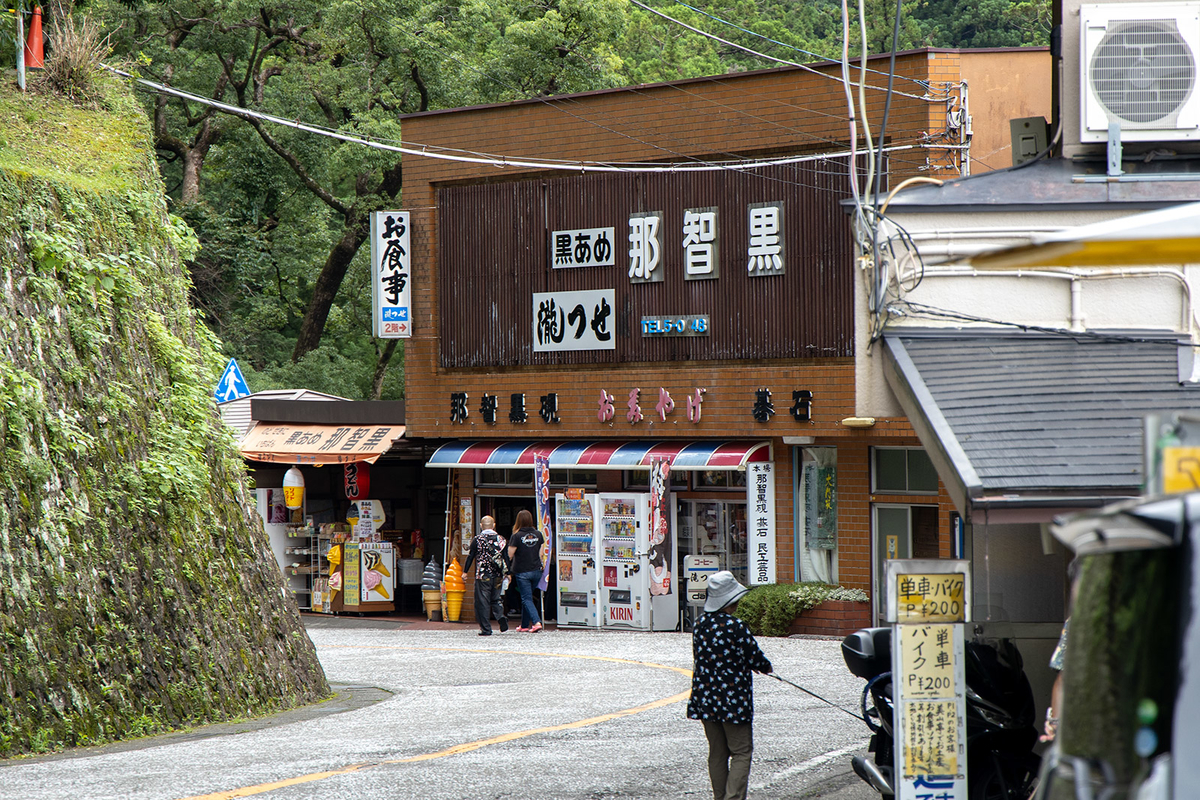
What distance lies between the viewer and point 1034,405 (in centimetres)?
798

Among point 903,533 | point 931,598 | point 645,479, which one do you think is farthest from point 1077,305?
point 645,479

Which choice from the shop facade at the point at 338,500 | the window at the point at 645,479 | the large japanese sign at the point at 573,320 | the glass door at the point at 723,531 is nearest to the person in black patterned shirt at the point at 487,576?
the window at the point at 645,479

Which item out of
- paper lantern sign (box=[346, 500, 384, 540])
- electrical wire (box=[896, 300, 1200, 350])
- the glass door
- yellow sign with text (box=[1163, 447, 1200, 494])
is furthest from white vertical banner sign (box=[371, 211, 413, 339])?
yellow sign with text (box=[1163, 447, 1200, 494])

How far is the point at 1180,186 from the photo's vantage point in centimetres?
923

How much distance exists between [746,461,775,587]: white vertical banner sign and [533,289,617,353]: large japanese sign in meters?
3.17

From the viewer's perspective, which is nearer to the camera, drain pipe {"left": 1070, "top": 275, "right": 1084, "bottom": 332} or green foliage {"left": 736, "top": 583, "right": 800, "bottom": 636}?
drain pipe {"left": 1070, "top": 275, "right": 1084, "bottom": 332}

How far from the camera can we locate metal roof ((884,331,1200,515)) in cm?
700

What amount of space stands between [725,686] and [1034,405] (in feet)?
8.38

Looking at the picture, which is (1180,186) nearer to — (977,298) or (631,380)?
(977,298)

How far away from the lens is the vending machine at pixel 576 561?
21.0m

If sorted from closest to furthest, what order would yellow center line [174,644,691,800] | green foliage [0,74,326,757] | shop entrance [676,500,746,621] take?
yellow center line [174,644,691,800] < green foliage [0,74,326,757] < shop entrance [676,500,746,621]

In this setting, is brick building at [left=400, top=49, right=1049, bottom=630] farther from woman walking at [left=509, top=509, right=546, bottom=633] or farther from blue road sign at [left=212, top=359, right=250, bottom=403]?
blue road sign at [left=212, top=359, right=250, bottom=403]

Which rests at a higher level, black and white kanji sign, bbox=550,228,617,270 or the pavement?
black and white kanji sign, bbox=550,228,617,270

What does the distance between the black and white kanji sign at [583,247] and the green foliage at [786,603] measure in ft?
19.1
